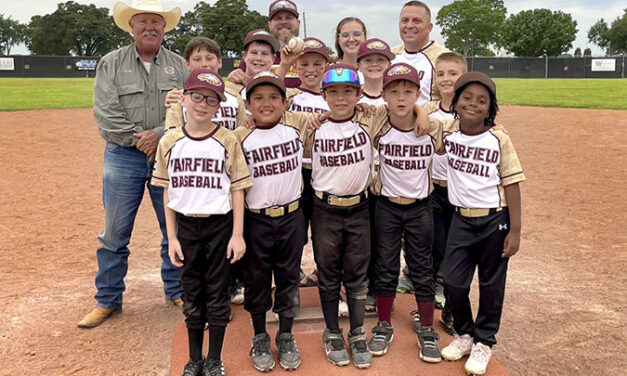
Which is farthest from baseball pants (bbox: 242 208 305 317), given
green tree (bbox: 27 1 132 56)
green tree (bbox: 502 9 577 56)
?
green tree (bbox: 27 1 132 56)

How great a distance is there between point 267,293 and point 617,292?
3.13 m

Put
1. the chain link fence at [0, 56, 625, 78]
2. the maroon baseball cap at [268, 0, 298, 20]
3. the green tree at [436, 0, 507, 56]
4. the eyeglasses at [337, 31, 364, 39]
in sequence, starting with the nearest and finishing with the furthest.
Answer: the eyeglasses at [337, 31, 364, 39]
the maroon baseball cap at [268, 0, 298, 20]
the chain link fence at [0, 56, 625, 78]
the green tree at [436, 0, 507, 56]

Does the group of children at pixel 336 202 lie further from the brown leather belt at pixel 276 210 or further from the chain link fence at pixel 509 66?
→ the chain link fence at pixel 509 66

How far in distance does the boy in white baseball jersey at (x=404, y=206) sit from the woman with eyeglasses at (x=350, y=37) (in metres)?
0.79

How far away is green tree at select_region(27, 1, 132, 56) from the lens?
7144 cm

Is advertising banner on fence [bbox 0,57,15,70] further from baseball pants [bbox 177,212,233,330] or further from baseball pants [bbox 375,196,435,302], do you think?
baseball pants [bbox 375,196,435,302]

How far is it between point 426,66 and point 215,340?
249cm

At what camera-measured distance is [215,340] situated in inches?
118

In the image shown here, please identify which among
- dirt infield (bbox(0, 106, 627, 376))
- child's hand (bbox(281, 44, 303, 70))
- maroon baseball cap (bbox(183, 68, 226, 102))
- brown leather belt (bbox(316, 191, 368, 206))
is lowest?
dirt infield (bbox(0, 106, 627, 376))

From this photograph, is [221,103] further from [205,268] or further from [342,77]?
[205,268]

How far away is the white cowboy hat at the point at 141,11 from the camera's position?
3674 mm

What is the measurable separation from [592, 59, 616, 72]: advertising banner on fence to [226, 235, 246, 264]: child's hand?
40257 mm

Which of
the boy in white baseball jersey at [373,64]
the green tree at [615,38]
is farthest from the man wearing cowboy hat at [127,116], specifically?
the green tree at [615,38]

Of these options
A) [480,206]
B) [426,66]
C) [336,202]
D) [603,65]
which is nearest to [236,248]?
[336,202]
